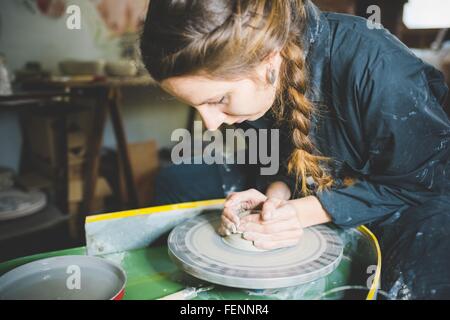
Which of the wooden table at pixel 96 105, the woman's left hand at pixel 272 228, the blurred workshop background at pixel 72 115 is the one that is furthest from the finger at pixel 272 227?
the wooden table at pixel 96 105

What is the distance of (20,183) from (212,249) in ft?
6.34

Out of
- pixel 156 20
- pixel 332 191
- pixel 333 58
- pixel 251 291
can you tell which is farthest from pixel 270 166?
pixel 156 20

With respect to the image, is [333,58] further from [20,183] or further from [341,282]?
[20,183]

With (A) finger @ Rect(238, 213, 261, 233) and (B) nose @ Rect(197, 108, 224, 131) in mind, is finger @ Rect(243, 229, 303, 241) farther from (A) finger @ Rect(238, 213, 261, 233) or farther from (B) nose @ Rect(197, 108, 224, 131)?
(B) nose @ Rect(197, 108, 224, 131)

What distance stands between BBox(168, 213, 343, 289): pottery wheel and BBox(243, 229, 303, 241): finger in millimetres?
28

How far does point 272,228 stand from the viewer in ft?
3.35

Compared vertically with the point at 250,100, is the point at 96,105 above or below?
below

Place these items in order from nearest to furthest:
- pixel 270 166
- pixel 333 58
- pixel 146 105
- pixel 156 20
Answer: pixel 156 20, pixel 333 58, pixel 270 166, pixel 146 105

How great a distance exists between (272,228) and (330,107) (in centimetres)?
41

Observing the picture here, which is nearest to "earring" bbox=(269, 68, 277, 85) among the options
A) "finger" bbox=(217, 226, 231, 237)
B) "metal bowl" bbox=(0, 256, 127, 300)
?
"finger" bbox=(217, 226, 231, 237)

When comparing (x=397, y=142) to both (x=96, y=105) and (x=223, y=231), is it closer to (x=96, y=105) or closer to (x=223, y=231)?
(x=223, y=231)

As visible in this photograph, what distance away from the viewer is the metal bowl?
35.0 inches

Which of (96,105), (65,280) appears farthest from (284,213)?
(96,105)

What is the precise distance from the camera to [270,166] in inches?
60.0
